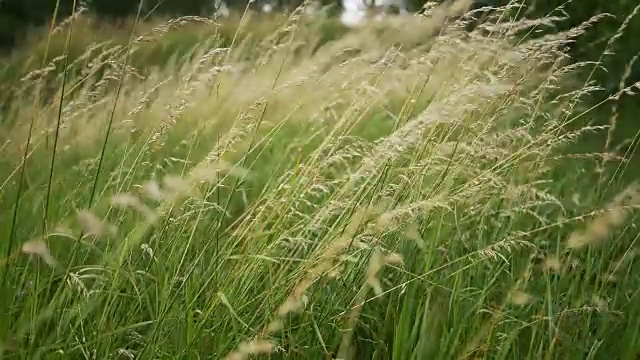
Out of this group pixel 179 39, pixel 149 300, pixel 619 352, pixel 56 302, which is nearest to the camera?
pixel 56 302

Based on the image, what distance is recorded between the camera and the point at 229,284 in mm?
1845

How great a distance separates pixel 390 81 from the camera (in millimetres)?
2500

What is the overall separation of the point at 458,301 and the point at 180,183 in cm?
85

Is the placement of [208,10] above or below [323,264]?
above

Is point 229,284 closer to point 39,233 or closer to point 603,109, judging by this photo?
point 39,233

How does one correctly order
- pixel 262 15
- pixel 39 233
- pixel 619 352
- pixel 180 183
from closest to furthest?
1. pixel 180 183
2. pixel 619 352
3. pixel 39 233
4. pixel 262 15

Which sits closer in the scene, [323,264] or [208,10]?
[323,264]

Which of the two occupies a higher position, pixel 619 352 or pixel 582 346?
pixel 582 346

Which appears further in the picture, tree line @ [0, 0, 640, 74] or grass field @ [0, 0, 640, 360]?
tree line @ [0, 0, 640, 74]

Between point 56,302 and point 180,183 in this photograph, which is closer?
point 180,183

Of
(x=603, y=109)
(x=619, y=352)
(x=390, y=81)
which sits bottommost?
(x=603, y=109)

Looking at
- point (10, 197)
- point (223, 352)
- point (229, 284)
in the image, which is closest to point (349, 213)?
point (229, 284)

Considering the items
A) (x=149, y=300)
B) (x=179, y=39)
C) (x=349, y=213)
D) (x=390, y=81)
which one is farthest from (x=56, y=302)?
(x=179, y=39)

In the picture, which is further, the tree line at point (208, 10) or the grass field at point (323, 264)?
the tree line at point (208, 10)
